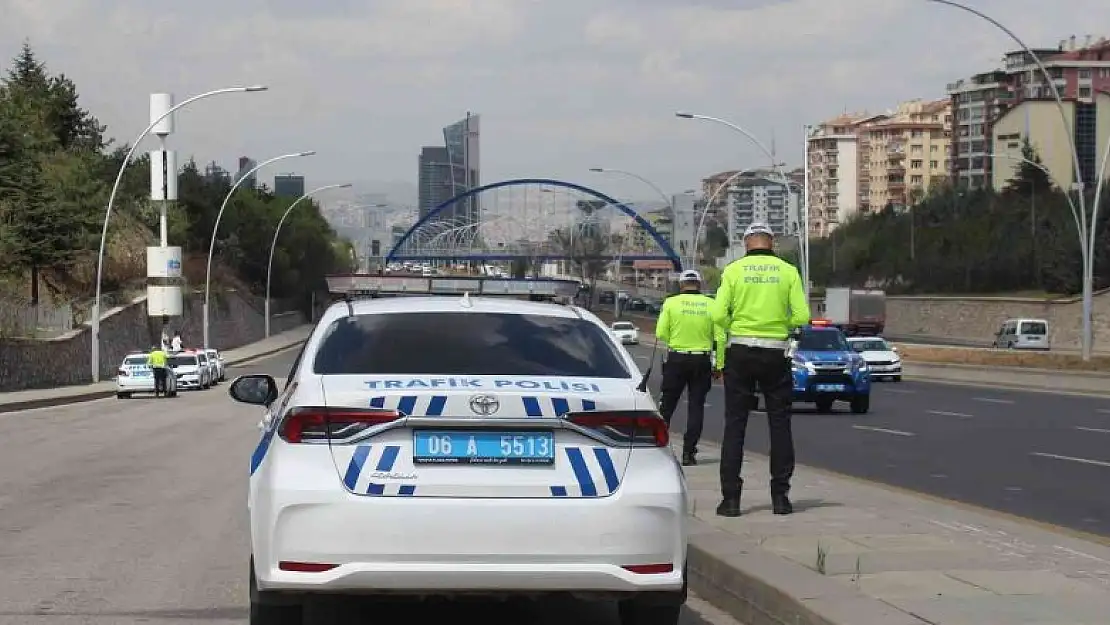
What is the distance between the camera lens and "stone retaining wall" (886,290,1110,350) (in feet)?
244

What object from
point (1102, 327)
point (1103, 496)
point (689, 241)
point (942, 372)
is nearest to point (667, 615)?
point (1103, 496)

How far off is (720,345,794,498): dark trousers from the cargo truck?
75450mm

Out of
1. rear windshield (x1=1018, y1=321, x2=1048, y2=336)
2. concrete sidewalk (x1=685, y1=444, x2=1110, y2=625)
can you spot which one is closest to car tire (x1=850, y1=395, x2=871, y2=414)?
concrete sidewalk (x1=685, y1=444, x2=1110, y2=625)

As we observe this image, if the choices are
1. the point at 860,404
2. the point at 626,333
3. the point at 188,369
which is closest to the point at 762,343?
the point at 860,404

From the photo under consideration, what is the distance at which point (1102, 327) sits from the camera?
73.8m

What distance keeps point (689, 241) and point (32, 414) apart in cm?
7009

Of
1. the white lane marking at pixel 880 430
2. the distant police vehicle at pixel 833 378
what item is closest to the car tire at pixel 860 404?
the distant police vehicle at pixel 833 378

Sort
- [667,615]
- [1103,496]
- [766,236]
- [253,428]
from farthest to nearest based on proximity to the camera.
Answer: [253,428] < [1103,496] < [766,236] < [667,615]

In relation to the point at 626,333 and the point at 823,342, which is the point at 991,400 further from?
the point at 626,333

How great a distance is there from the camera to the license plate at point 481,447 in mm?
6523

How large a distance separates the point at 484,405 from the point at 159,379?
136 ft

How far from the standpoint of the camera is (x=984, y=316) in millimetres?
88875

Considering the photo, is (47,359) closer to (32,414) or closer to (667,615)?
(32,414)

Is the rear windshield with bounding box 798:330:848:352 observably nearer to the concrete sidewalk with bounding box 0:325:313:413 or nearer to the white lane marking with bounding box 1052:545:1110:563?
the concrete sidewalk with bounding box 0:325:313:413
